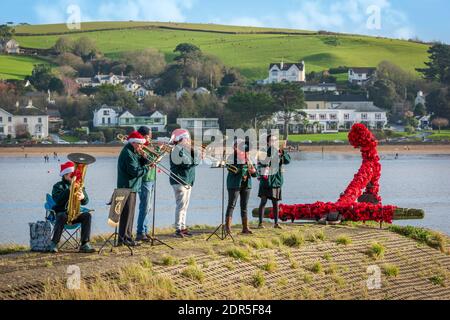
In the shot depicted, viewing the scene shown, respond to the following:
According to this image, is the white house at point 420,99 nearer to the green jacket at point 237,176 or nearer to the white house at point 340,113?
the white house at point 340,113

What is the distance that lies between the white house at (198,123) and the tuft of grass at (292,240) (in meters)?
100

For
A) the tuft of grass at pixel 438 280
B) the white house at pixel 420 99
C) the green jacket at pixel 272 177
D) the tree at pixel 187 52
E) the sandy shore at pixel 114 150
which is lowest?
the sandy shore at pixel 114 150

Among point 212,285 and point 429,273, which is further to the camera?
point 429,273

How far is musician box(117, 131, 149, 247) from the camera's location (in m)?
19.7

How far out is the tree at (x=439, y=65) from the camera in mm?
175375

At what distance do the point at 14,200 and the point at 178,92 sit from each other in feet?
369

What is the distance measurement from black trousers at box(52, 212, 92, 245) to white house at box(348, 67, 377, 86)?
546 feet

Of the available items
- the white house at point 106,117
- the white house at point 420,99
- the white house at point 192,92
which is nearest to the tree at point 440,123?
the white house at point 420,99

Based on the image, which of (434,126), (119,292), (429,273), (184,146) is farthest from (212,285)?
(434,126)

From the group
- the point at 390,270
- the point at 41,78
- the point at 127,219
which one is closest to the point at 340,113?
the point at 41,78

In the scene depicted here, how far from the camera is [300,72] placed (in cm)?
19575

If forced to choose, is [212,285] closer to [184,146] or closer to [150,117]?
[184,146]

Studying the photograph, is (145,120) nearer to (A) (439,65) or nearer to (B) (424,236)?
(A) (439,65)

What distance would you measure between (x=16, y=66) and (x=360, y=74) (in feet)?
172
